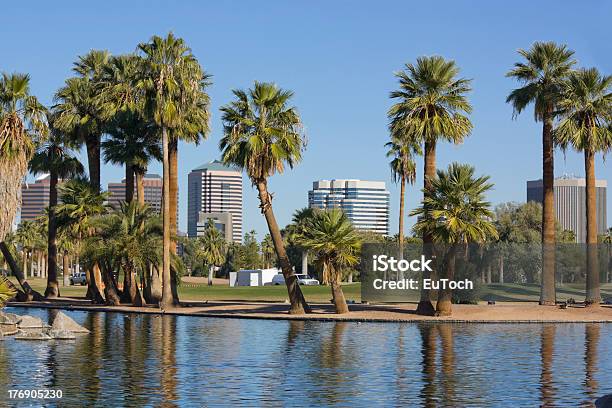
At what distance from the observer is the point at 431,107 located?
179 ft

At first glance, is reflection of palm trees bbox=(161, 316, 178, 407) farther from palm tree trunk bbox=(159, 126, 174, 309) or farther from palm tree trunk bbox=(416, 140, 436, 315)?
palm tree trunk bbox=(416, 140, 436, 315)

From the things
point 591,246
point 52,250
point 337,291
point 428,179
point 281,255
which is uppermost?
point 428,179

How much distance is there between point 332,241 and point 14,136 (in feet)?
64.9

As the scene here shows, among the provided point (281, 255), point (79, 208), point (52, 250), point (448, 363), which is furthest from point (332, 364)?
point (52, 250)

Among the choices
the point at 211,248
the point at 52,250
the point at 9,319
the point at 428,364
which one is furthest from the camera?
the point at 211,248

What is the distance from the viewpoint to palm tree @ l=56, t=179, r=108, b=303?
67.5 metres

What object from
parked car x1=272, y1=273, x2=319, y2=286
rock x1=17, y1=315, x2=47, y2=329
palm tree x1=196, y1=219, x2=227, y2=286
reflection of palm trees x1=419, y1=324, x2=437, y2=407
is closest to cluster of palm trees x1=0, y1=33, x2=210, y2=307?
rock x1=17, y1=315, x2=47, y2=329

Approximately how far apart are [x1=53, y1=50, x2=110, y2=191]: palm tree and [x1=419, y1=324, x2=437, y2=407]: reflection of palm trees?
30815mm

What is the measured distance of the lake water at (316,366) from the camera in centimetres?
2442

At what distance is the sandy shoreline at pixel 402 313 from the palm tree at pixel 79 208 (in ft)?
19.0

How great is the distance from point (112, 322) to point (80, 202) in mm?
18066

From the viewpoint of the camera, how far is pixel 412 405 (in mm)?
23250

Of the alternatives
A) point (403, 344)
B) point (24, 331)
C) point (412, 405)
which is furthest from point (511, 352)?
point (24, 331)

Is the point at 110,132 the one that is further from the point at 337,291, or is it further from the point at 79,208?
the point at 337,291
